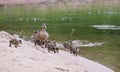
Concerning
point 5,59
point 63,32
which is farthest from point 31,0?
point 5,59

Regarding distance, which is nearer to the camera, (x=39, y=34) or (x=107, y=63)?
(x=39, y=34)

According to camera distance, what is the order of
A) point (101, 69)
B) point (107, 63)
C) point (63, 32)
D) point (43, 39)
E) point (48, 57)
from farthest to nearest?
Answer: point (63, 32) → point (107, 63) → point (43, 39) → point (101, 69) → point (48, 57)

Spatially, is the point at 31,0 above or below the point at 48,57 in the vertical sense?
below

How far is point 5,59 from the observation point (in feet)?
49.1

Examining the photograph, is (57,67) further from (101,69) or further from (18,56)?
(101,69)

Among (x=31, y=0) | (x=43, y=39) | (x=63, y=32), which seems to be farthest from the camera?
(x=31, y=0)

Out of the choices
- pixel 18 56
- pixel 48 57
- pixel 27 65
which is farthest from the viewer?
pixel 48 57

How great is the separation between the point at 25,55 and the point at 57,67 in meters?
1.51

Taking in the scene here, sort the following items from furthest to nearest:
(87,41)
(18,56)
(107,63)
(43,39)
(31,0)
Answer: (31,0), (87,41), (107,63), (43,39), (18,56)

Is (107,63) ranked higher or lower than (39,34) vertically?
lower

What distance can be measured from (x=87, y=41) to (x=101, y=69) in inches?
522

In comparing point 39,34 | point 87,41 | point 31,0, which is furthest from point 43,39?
point 31,0

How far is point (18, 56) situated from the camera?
15.9m

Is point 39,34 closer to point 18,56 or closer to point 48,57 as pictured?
point 48,57
